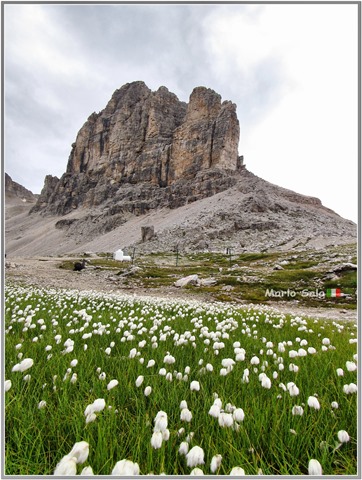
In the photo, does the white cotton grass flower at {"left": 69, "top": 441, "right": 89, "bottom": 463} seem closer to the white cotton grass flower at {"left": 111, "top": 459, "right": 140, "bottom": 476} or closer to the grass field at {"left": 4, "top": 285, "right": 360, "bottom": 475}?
the grass field at {"left": 4, "top": 285, "right": 360, "bottom": 475}

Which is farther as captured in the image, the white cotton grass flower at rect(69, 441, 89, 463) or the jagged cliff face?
the jagged cliff face

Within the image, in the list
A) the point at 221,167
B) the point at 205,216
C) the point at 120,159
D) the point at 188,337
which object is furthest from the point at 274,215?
the point at 120,159

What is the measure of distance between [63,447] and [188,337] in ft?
10.2

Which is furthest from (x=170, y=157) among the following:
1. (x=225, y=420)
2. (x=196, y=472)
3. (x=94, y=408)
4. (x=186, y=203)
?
(x=196, y=472)

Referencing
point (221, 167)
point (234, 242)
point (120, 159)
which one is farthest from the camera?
point (120, 159)

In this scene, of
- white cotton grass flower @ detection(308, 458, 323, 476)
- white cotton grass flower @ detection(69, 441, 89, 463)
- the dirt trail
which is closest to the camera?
white cotton grass flower @ detection(69, 441, 89, 463)

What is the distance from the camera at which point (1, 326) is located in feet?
8.29

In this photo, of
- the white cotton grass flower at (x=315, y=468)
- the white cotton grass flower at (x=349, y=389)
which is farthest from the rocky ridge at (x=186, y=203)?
the white cotton grass flower at (x=315, y=468)

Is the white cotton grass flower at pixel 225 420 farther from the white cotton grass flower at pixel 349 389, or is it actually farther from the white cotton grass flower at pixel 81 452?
the white cotton grass flower at pixel 349 389

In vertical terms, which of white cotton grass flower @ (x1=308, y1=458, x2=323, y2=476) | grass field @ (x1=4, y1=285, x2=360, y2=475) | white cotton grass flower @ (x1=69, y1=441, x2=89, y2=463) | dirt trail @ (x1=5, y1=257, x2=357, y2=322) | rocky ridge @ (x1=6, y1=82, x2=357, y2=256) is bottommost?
dirt trail @ (x1=5, y1=257, x2=357, y2=322)

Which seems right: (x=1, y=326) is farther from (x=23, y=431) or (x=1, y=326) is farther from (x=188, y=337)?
(x=188, y=337)

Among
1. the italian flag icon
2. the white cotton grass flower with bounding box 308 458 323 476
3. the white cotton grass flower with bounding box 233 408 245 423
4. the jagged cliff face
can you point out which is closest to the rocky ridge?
the jagged cliff face

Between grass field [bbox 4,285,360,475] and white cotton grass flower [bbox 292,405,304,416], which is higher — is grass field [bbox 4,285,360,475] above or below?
below

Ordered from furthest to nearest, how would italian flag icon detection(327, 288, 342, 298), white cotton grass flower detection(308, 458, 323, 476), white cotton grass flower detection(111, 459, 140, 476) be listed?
1. italian flag icon detection(327, 288, 342, 298)
2. white cotton grass flower detection(308, 458, 323, 476)
3. white cotton grass flower detection(111, 459, 140, 476)
